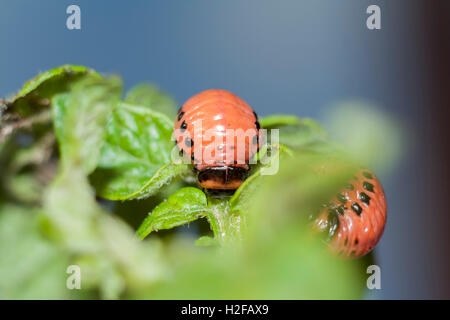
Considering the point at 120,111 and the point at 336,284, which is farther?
the point at 120,111

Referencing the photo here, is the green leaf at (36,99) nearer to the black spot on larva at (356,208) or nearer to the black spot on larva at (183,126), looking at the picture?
the black spot on larva at (183,126)

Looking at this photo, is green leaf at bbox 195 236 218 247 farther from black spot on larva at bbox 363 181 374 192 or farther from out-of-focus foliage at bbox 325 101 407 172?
out-of-focus foliage at bbox 325 101 407 172

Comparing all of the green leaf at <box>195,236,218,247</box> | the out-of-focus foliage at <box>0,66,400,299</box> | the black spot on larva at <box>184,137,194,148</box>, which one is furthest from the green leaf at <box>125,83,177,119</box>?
the green leaf at <box>195,236,218,247</box>

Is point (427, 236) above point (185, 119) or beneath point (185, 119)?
beneath

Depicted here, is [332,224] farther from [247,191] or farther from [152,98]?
[152,98]
